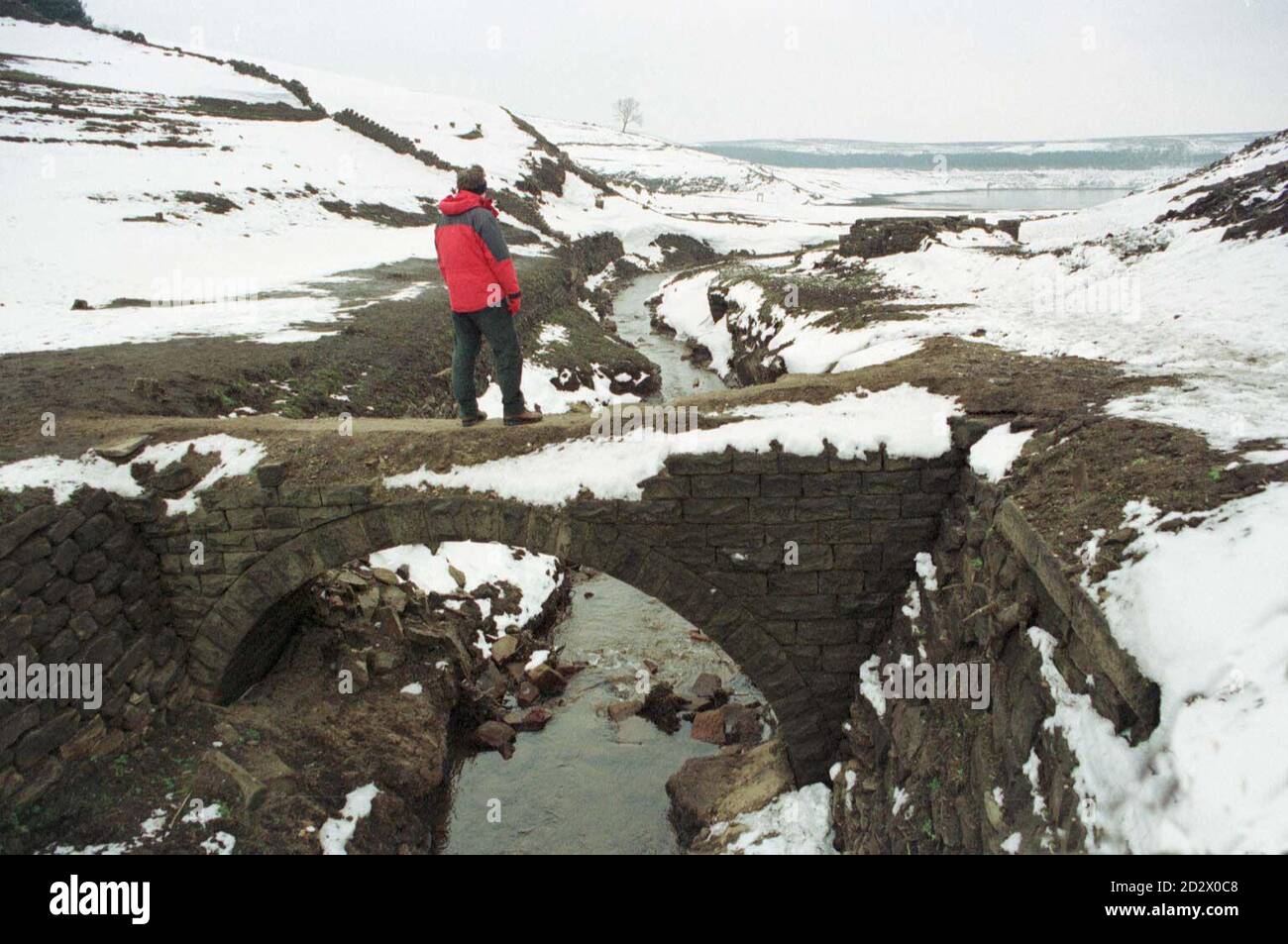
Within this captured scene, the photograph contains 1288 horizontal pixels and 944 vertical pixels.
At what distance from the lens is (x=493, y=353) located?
6902 millimetres

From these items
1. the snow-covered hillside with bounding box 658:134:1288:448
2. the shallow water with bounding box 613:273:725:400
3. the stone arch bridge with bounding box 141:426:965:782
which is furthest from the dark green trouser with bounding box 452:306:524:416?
the shallow water with bounding box 613:273:725:400

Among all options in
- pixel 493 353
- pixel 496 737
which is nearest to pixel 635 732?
pixel 496 737

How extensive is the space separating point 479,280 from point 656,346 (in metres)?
21.2

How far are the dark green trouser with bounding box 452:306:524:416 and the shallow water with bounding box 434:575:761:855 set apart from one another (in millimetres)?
4185

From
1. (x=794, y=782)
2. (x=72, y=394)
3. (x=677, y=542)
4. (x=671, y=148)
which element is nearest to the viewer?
(x=677, y=542)

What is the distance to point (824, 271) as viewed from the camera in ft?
73.3

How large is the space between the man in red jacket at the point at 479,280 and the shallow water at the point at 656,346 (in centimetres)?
1248

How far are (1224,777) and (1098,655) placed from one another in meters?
0.91

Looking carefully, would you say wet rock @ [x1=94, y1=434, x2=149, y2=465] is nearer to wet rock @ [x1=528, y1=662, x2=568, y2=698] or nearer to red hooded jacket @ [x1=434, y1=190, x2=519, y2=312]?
red hooded jacket @ [x1=434, y1=190, x2=519, y2=312]

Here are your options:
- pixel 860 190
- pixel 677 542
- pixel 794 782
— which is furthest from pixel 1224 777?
pixel 860 190

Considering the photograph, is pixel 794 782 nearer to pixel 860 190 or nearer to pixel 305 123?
pixel 305 123

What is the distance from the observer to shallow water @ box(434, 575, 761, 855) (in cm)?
776

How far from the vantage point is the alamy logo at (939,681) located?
5.02m
